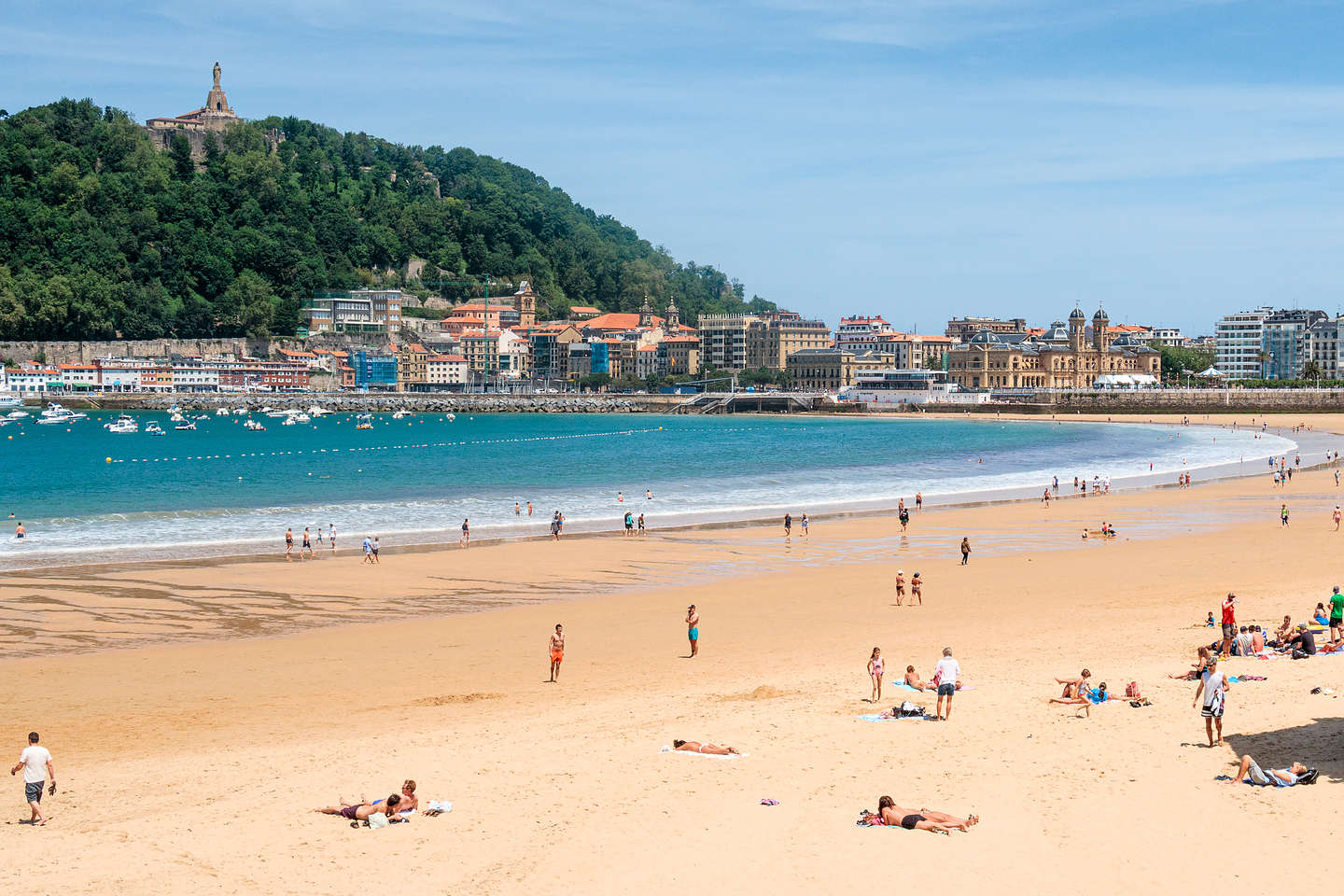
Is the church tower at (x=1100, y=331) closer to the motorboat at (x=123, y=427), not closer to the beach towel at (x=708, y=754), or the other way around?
the motorboat at (x=123, y=427)

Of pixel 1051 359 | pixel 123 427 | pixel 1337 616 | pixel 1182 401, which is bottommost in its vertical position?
pixel 123 427

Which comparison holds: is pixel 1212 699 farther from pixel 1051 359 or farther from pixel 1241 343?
pixel 1241 343

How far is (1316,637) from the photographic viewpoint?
16.1 metres

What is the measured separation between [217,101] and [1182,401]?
156 meters

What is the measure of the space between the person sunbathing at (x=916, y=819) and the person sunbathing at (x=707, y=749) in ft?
6.71

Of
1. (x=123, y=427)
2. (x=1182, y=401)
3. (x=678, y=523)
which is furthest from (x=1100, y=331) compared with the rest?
(x=678, y=523)

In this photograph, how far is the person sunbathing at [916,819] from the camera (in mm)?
9422

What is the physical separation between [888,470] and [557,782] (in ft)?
148

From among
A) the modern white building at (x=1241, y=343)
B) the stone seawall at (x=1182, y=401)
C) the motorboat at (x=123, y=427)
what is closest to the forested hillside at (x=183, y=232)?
the motorboat at (x=123, y=427)

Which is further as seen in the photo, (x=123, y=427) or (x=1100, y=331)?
(x=1100, y=331)

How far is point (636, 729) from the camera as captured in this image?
41.5 ft

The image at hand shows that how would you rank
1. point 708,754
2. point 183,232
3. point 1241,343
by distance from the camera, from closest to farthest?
point 708,754 < point 183,232 < point 1241,343

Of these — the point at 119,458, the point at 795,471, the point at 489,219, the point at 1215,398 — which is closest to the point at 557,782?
the point at 795,471

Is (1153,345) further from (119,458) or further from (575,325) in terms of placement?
(119,458)
